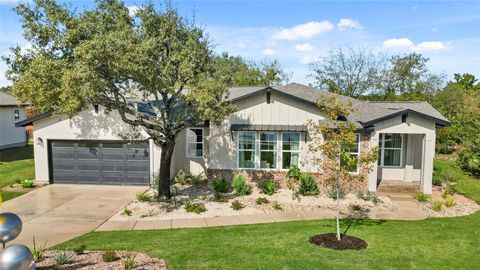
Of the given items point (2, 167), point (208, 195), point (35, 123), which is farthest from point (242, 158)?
point (2, 167)

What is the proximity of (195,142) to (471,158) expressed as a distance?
16.1 metres

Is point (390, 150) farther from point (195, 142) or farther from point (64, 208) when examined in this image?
point (64, 208)

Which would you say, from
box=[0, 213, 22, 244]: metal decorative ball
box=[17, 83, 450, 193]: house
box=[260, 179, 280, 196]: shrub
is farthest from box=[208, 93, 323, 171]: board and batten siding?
box=[0, 213, 22, 244]: metal decorative ball

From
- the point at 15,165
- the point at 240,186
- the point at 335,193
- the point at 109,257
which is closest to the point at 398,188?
the point at 335,193

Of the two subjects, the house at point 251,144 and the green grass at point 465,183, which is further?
the green grass at point 465,183

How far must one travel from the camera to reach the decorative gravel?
13445mm

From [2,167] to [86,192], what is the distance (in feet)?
29.6

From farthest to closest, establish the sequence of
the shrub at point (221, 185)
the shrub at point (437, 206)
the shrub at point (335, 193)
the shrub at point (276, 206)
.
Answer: the shrub at point (221, 185)
the shrub at point (335, 193)
the shrub at point (276, 206)
the shrub at point (437, 206)

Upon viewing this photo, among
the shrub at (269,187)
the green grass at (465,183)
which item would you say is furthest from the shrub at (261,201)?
the green grass at (465,183)

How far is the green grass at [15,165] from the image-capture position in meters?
19.7

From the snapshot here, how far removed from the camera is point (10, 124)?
97.1 feet

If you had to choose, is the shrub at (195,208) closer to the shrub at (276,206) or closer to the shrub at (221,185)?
the shrub at (221,185)

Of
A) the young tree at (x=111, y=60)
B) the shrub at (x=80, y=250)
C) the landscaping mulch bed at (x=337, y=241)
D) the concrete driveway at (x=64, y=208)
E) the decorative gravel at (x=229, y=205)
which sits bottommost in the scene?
the concrete driveway at (x=64, y=208)

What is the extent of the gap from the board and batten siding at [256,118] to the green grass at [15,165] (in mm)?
10915
